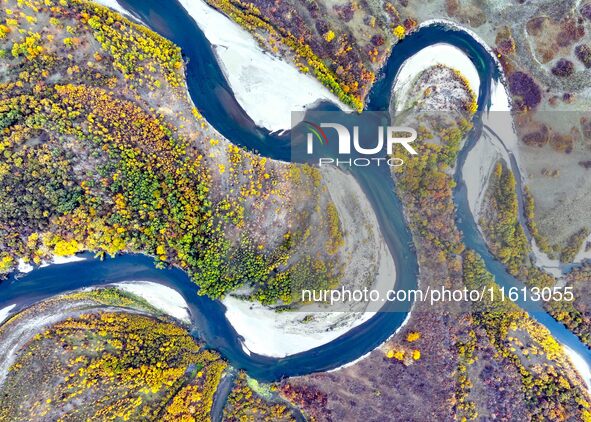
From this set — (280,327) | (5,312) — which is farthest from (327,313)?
(5,312)

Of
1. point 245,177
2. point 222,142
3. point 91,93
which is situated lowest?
point 245,177

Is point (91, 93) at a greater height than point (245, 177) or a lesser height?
greater

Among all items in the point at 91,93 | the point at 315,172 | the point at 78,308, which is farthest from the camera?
the point at 315,172

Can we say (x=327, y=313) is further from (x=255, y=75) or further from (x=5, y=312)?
(x=5, y=312)

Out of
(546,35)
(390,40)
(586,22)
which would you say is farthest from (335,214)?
(586,22)

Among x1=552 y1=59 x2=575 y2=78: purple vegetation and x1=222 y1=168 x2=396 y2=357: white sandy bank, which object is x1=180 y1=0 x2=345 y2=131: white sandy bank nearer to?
x1=222 y1=168 x2=396 y2=357: white sandy bank

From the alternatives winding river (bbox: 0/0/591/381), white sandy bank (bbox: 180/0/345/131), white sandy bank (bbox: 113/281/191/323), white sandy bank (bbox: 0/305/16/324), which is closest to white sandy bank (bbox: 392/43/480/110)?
winding river (bbox: 0/0/591/381)

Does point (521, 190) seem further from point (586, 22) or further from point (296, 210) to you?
point (296, 210)
